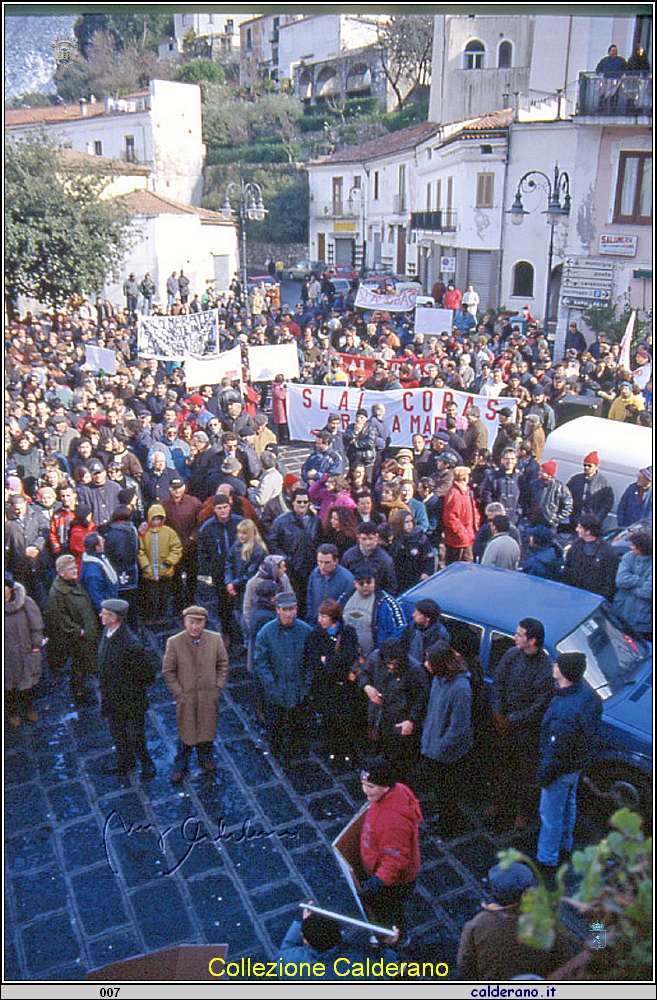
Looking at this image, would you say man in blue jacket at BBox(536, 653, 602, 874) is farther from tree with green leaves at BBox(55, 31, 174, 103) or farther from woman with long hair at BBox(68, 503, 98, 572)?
tree with green leaves at BBox(55, 31, 174, 103)

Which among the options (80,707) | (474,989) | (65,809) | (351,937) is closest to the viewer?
(474,989)

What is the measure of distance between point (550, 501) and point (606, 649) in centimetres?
288

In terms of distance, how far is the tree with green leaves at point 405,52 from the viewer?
1944 inches

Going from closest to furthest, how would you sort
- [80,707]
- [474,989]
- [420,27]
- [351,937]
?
[474,989], [351,937], [80,707], [420,27]

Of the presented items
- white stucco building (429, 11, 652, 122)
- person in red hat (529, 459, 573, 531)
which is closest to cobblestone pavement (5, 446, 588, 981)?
person in red hat (529, 459, 573, 531)

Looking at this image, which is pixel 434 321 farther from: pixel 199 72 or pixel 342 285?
pixel 199 72

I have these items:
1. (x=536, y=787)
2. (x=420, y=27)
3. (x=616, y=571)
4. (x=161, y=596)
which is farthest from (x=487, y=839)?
(x=420, y=27)

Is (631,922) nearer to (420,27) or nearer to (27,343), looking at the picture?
(27,343)

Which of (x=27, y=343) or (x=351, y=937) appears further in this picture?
(x=27, y=343)

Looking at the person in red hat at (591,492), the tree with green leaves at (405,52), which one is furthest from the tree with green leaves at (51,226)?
the tree with green leaves at (405,52)

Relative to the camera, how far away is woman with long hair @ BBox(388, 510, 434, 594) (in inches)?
316

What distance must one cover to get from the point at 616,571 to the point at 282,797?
377cm

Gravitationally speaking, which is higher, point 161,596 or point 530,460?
point 530,460

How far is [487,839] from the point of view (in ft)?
19.4
